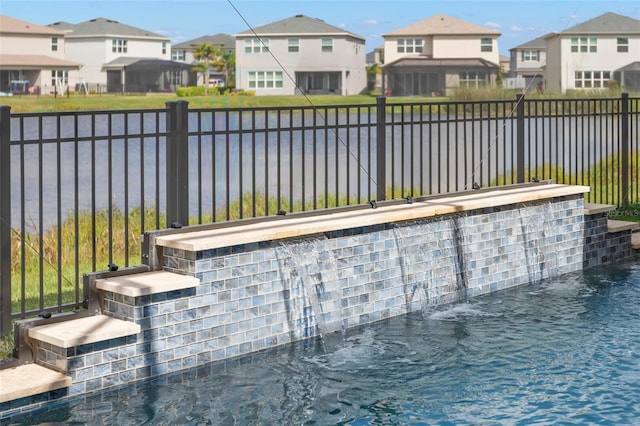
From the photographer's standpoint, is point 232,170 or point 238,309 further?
point 232,170

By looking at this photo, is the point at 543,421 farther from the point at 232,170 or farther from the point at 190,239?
the point at 232,170

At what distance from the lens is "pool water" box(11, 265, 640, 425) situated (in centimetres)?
697

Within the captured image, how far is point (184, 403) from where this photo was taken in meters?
7.23

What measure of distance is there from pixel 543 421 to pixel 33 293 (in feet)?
18.8

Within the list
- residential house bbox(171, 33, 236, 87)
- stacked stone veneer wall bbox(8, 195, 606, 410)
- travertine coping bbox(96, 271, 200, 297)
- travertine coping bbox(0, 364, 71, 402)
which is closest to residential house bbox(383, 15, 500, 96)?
residential house bbox(171, 33, 236, 87)

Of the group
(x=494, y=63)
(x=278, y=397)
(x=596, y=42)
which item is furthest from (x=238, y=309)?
(x=494, y=63)

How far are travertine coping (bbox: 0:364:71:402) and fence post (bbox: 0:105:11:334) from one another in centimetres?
50

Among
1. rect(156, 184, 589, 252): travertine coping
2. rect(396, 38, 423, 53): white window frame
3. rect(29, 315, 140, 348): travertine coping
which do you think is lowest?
rect(29, 315, 140, 348): travertine coping

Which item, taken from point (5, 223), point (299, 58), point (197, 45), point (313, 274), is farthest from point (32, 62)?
point (5, 223)

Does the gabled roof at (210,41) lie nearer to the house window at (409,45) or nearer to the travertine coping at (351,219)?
the house window at (409,45)

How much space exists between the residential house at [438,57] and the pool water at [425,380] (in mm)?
73827

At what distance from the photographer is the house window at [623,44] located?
78375 millimetres

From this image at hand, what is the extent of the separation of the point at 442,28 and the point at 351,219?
85.7m

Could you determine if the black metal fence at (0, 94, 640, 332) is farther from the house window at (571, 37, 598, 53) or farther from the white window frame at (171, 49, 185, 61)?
the white window frame at (171, 49, 185, 61)
